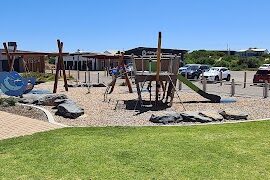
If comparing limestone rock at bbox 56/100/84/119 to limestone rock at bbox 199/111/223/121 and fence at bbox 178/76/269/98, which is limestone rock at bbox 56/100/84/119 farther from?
fence at bbox 178/76/269/98

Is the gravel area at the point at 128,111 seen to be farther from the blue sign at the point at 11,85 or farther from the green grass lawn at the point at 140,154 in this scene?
the blue sign at the point at 11,85

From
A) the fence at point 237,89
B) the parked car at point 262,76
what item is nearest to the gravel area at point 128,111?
the fence at point 237,89

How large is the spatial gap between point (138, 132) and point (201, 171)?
3.19 metres

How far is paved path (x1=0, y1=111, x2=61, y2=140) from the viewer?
9.90 m

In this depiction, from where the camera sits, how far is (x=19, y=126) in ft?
35.8

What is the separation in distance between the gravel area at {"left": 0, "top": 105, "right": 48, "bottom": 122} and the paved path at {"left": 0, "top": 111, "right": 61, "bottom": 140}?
43 centimetres

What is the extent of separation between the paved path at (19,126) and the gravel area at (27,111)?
17.0 inches

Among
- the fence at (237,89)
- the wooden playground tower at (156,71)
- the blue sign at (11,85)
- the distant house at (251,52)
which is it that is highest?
the distant house at (251,52)

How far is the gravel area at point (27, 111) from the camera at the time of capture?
12781 mm

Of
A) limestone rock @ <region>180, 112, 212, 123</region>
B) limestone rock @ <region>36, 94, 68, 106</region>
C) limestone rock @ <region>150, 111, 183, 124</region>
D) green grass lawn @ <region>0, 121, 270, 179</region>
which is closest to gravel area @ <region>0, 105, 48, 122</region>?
limestone rock @ <region>36, 94, 68, 106</region>

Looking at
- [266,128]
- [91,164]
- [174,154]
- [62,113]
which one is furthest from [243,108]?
[91,164]

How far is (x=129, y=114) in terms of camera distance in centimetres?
1344

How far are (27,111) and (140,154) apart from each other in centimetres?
771

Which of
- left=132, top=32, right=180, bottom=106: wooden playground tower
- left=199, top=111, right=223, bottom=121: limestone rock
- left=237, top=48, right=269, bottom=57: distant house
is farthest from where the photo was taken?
left=237, top=48, right=269, bottom=57: distant house
